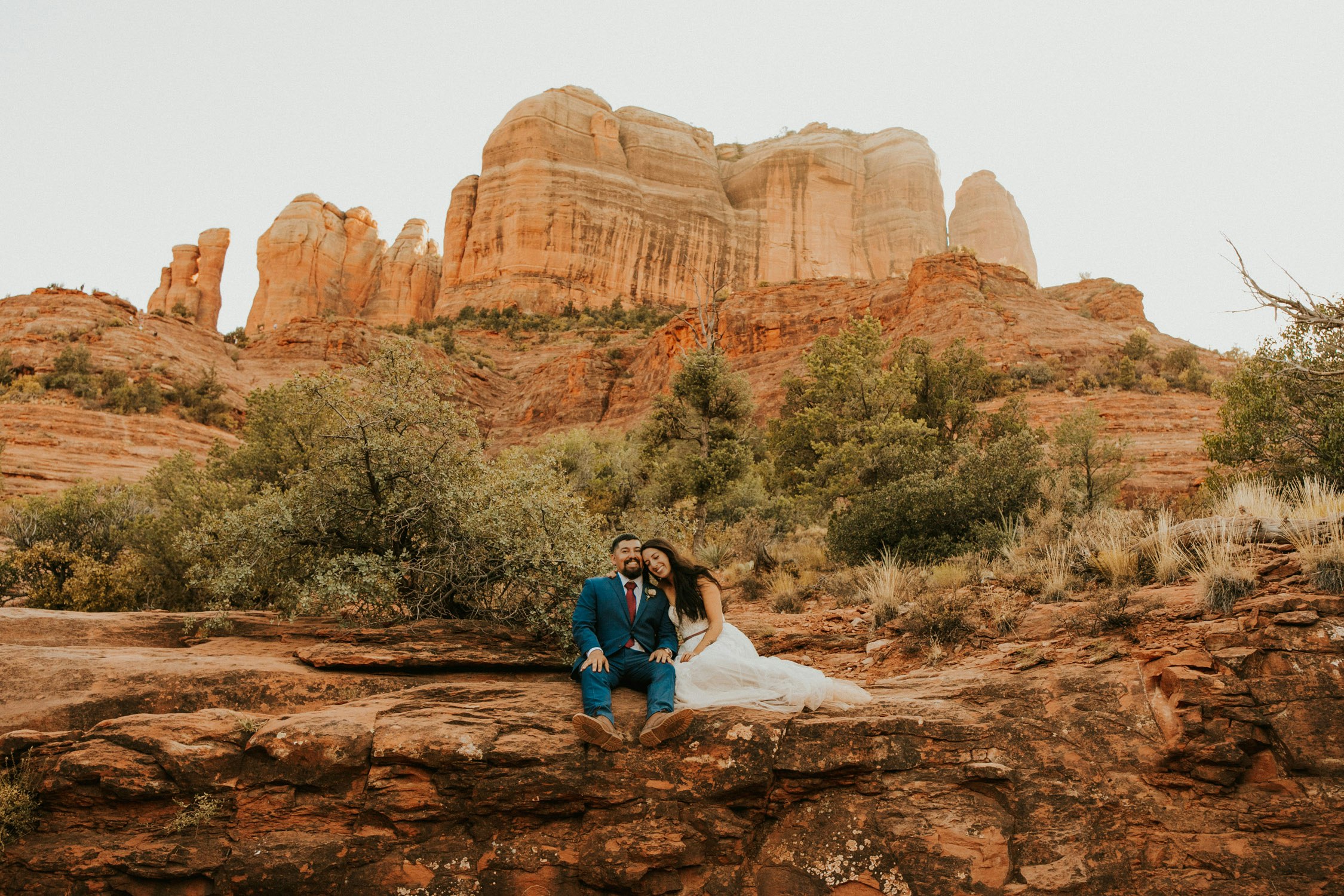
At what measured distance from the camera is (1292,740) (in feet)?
14.0

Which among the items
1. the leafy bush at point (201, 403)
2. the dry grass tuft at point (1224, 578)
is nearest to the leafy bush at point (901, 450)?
the dry grass tuft at point (1224, 578)

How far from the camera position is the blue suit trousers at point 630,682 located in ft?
15.1

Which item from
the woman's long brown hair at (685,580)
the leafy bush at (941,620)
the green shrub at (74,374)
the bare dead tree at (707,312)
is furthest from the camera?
the green shrub at (74,374)

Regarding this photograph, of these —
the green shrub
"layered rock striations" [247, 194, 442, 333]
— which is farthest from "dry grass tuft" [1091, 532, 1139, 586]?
"layered rock striations" [247, 194, 442, 333]

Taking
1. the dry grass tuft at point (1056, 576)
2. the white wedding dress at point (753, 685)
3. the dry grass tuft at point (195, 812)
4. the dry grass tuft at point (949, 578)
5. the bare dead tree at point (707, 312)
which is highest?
the bare dead tree at point (707, 312)

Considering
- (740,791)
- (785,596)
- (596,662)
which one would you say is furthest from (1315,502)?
(596,662)

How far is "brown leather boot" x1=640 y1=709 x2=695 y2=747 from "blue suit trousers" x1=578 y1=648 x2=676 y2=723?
0.16m

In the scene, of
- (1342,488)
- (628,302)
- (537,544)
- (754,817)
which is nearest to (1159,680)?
(754,817)

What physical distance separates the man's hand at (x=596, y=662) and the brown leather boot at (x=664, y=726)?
0.52 meters

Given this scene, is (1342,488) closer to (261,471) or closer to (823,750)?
(823,750)

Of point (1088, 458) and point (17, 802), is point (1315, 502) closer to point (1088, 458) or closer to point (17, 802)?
point (1088, 458)

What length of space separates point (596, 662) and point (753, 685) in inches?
41.3

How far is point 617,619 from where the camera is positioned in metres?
5.28

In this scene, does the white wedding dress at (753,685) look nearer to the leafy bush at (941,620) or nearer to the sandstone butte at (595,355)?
the leafy bush at (941,620)
